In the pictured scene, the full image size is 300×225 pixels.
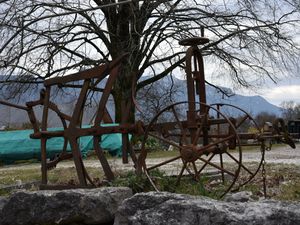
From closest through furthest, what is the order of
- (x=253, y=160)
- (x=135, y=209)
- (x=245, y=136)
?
(x=135, y=209), (x=245, y=136), (x=253, y=160)

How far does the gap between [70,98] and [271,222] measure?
72.3 feet

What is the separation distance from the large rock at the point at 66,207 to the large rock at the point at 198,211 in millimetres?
500

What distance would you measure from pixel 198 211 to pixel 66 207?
4.61 feet

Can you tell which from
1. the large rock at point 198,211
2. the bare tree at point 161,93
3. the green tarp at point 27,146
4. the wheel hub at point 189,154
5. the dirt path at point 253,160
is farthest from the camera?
the bare tree at point 161,93

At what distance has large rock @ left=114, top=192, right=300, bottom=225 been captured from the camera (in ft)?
10.7

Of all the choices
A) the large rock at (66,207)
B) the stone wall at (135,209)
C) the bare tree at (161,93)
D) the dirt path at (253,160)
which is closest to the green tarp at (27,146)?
the bare tree at (161,93)

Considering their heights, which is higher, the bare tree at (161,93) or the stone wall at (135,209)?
the bare tree at (161,93)

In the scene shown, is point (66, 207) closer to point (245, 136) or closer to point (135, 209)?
point (135, 209)

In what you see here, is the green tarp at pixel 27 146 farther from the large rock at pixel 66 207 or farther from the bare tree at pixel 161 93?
the large rock at pixel 66 207

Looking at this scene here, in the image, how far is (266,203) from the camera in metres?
3.44

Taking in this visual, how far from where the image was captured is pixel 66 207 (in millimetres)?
4418

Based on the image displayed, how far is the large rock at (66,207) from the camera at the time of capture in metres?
4.36

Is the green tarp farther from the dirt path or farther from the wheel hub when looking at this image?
the wheel hub

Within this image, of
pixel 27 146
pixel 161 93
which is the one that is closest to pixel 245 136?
pixel 27 146
